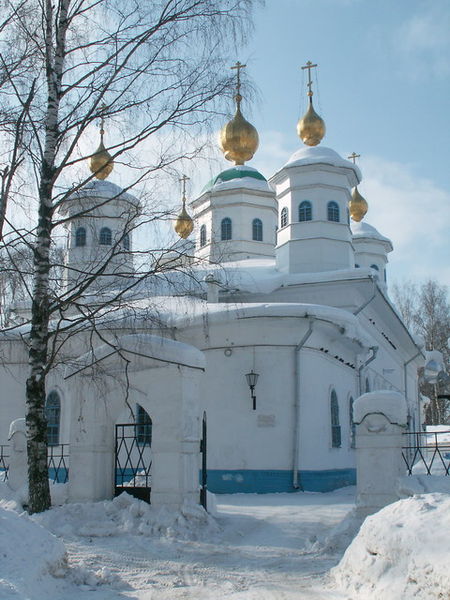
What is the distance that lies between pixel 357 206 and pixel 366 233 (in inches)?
86.6

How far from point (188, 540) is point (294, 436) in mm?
6643

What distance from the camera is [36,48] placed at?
939 cm

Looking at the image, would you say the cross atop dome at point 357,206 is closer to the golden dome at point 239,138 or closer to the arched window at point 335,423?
the golden dome at point 239,138

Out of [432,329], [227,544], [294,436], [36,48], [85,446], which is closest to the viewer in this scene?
[227,544]

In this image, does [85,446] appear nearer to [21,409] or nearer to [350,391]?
[21,409]

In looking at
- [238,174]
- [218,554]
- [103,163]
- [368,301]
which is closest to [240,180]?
[238,174]

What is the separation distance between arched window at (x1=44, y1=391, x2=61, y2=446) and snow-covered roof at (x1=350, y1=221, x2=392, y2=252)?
66.9ft

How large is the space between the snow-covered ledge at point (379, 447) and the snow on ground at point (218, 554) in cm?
33

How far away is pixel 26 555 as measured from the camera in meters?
5.48

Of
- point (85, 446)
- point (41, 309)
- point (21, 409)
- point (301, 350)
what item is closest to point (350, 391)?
point (301, 350)

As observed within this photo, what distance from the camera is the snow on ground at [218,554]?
5031 millimetres

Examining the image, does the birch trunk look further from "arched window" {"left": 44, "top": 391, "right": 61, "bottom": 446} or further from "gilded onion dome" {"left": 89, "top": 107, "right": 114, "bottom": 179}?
"arched window" {"left": 44, "top": 391, "right": 61, "bottom": 446}

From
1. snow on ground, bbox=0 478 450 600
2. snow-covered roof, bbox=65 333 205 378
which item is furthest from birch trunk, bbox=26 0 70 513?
snow-covered roof, bbox=65 333 205 378

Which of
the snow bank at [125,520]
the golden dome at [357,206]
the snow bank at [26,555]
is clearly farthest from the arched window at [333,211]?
the snow bank at [26,555]
